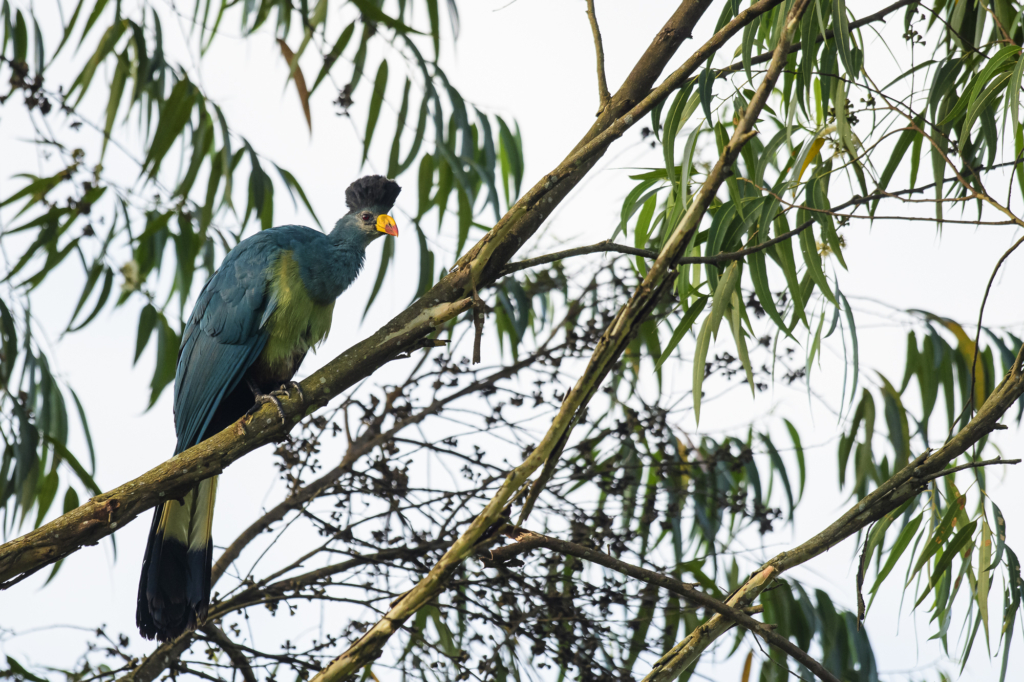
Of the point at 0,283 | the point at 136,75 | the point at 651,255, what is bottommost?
the point at 651,255

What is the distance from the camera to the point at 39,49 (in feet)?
9.82

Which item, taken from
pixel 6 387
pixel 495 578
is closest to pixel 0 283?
pixel 6 387

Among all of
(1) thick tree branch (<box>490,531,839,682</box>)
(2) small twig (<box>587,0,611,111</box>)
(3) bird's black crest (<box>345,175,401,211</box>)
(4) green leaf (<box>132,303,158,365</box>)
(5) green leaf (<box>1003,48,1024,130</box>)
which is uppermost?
(3) bird's black crest (<box>345,175,401,211</box>)

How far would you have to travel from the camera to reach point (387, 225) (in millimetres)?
2662

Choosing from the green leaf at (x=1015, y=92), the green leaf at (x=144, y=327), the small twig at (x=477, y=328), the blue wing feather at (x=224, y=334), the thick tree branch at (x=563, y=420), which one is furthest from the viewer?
the green leaf at (x=144, y=327)

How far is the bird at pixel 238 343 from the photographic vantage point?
2152 millimetres

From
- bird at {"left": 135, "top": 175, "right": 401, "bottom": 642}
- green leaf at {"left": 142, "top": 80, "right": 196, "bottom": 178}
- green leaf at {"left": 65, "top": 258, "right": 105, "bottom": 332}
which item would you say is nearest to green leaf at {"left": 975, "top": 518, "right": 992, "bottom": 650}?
bird at {"left": 135, "top": 175, "right": 401, "bottom": 642}

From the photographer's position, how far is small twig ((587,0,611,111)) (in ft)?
5.82

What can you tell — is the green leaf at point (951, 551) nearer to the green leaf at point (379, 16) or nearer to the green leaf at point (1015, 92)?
the green leaf at point (1015, 92)

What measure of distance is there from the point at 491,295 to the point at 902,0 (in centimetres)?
156

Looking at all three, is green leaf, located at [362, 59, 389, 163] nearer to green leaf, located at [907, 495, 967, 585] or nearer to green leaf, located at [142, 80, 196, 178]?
green leaf, located at [142, 80, 196, 178]

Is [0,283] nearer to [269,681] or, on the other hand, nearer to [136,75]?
[136,75]

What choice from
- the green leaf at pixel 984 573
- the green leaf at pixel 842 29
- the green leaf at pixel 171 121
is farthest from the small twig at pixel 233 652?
the green leaf at pixel 842 29

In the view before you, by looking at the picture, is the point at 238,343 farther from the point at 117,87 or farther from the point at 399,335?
the point at 117,87
